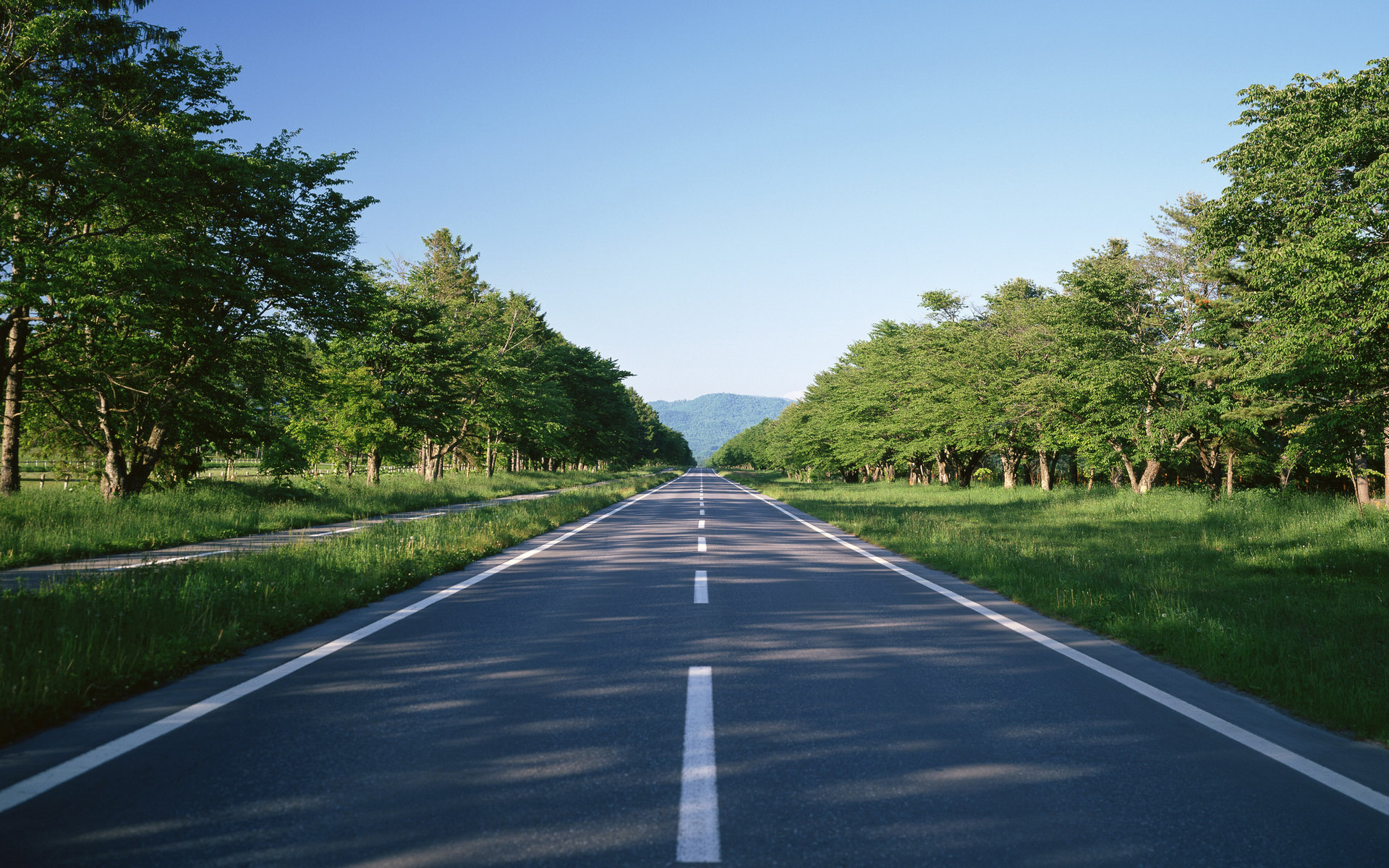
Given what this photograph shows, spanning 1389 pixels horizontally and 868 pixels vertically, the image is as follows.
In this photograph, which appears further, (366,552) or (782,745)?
(366,552)

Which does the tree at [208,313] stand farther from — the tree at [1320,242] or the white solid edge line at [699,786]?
the tree at [1320,242]

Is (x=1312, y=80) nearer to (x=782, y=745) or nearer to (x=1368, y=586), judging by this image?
(x=1368, y=586)

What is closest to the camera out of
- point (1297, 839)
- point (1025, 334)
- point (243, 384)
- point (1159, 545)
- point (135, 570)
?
point (1297, 839)

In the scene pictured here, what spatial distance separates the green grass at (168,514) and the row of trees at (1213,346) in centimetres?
2345

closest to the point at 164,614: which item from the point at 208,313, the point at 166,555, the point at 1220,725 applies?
the point at 166,555

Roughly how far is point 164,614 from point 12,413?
643 inches

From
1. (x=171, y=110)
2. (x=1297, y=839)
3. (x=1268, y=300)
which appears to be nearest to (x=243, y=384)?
(x=171, y=110)

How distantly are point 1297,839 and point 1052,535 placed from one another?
15228mm

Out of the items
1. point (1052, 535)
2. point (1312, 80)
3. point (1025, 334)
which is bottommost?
point (1052, 535)

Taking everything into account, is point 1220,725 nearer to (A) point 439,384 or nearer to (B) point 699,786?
(B) point 699,786

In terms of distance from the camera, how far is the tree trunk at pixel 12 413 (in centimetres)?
1638

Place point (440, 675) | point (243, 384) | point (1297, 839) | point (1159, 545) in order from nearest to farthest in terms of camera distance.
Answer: point (1297, 839)
point (440, 675)
point (1159, 545)
point (243, 384)

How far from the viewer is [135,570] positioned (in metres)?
7.75

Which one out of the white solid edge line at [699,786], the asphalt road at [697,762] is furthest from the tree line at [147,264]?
the white solid edge line at [699,786]
